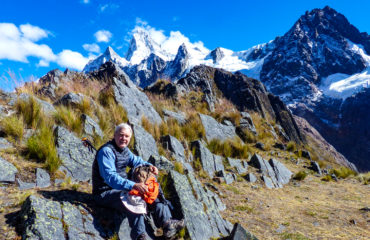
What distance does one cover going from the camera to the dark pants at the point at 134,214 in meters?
3.26

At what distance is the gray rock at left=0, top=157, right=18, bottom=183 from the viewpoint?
3.78 metres

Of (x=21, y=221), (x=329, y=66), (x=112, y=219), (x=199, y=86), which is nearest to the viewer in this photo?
(x=21, y=221)

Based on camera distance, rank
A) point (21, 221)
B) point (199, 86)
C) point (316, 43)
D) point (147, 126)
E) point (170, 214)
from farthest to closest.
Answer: point (316, 43) → point (199, 86) → point (147, 126) → point (170, 214) → point (21, 221)

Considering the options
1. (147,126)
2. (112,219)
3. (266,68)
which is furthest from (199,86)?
(266,68)

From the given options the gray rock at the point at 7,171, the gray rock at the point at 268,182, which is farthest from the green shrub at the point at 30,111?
the gray rock at the point at 268,182

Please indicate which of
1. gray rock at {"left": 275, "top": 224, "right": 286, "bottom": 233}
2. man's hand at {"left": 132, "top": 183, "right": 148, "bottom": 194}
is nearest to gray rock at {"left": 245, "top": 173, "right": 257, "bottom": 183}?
gray rock at {"left": 275, "top": 224, "right": 286, "bottom": 233}

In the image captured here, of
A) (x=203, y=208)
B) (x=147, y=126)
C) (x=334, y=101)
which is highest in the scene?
(x=334, y=101)

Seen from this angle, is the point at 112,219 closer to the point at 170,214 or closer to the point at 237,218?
the point at 170,214

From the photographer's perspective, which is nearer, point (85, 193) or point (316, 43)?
point (85, 193)

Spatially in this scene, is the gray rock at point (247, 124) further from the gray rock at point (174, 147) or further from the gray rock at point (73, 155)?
the gray rock at point (73, 155)

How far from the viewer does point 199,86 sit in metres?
21.8

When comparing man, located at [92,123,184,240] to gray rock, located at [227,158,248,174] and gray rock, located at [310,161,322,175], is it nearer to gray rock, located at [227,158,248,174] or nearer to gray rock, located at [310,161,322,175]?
gray rock, located at [227,158,248,174]

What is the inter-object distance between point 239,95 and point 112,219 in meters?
24.1

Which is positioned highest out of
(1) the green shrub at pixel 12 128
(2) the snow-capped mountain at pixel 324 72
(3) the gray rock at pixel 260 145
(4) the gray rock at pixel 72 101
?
(2) the snow-capped mountain at pixel 324 72
